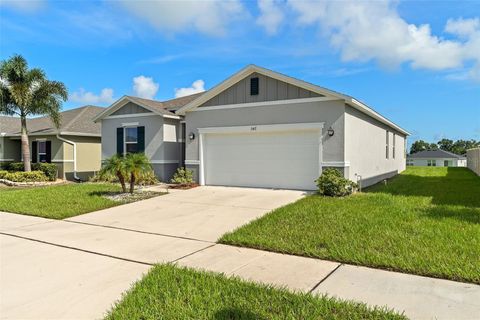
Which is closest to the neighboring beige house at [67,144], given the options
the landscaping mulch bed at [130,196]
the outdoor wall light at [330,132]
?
the landscaping mulch bed at [130,196]

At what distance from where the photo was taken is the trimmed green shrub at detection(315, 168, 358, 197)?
422 inches

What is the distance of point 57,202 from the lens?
33.9ft

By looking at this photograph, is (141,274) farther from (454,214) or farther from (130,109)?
(130,109)

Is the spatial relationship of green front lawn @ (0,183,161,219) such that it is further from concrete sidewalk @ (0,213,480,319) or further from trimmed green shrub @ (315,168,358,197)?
trimmed green shrub @ (315,168,358,197)

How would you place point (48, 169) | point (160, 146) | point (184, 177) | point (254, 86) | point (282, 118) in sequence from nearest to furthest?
point (282, 118) → point (254, 86) → point (184, 177) → point (160, 146) → point (48, 169)

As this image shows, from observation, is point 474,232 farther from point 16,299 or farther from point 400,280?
point 16,299

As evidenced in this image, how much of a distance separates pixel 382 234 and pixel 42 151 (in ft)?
69.1

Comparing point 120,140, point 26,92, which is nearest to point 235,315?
point 120,140

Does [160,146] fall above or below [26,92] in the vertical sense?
below

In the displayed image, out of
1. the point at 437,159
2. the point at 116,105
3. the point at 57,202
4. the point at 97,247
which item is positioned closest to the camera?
the point at 97,247

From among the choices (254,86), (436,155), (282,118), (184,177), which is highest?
(254,86)

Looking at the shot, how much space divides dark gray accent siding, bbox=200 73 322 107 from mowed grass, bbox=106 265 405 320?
9.04 meters

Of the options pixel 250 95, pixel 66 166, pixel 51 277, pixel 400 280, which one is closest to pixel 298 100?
pixel 250 95

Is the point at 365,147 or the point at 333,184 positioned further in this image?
the point at 365,147
